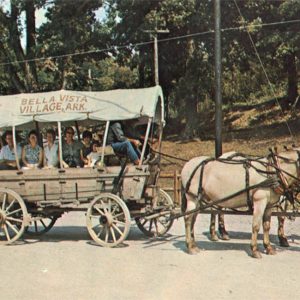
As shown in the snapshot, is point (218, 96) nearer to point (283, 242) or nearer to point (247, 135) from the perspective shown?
point (283, 242)

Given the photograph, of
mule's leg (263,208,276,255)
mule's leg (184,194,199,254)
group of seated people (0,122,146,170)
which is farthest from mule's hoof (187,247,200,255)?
group of seated people (0,122,146,170)

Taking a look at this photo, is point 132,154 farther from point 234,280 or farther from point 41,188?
point 234,280

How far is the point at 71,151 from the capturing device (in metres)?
10.1

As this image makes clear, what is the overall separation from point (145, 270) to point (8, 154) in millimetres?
4155

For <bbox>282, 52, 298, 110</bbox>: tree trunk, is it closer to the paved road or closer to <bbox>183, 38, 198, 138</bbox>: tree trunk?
<bbox>183, 38, 198, 138</bbox>: tree trunk

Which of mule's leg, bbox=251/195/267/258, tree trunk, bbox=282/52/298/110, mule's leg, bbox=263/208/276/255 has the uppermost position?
tree trunk, bbox=282/52/298/110

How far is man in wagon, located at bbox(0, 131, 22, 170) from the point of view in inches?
399

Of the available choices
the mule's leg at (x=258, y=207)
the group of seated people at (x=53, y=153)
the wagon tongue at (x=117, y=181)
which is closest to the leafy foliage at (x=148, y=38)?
the group of seated people at (x=53, y=153)

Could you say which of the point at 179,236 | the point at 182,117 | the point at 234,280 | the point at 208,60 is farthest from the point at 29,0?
the point at 234,280

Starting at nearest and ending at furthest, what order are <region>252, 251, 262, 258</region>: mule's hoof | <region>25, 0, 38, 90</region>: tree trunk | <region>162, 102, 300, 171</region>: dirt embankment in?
1. <region>252, 251, 262, 258</region>: mule's hoof
2. <region>162, 102, 300, 171</region>: dirt embankment
3. <region>25, 0, 38, 90</region>: tree trunk

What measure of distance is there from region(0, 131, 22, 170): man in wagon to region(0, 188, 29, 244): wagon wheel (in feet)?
2.35

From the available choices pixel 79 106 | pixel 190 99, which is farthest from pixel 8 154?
pixel 190 99

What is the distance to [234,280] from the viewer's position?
670 cm

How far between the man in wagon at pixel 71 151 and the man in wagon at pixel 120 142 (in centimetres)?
78
